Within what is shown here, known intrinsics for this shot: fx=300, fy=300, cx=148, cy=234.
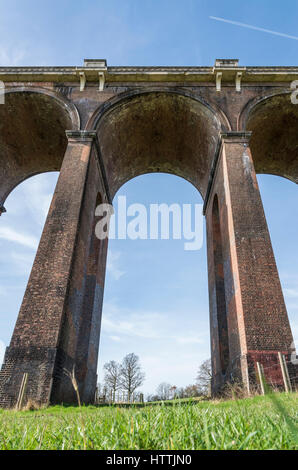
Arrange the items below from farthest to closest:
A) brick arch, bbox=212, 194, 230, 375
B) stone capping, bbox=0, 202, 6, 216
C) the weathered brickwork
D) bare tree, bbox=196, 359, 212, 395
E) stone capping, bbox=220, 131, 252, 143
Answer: bare tree, bbox=196, 359, 212, 395, stone capping, bbox=0, 202, 6, 216, stone capping, bbox=220, 131, 252, 143, brick arch, bbox=212, 194, 230, 375, the weathered brickwork

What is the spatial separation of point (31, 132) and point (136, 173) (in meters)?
5.77

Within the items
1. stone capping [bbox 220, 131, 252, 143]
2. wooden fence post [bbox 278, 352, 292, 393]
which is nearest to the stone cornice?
stone capping [bbox 220, 131, 252, 143]

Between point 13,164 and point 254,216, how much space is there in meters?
12.9

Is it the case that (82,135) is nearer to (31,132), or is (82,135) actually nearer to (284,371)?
(31,132)

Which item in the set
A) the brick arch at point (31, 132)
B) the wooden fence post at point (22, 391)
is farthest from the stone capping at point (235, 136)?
the wooden fence post at point (22, 391)

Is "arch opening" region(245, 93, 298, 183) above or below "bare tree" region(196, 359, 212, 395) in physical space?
above

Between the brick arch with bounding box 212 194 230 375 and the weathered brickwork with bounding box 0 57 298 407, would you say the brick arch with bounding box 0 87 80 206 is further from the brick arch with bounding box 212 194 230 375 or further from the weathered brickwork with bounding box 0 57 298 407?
the brick arch with bounding box 212 194 230 375

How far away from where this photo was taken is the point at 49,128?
47.1ft

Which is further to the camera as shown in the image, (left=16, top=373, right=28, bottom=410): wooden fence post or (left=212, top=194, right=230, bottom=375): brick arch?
Result: (left=212, top=194, right=230, bottom=375): brick arch

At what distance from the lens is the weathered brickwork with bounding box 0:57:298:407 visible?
8.31 m

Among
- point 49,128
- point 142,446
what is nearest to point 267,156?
point 49,128

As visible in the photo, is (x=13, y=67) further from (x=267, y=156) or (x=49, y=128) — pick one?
(x=267, y=156)

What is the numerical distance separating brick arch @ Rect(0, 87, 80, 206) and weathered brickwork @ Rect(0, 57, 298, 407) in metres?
0.06

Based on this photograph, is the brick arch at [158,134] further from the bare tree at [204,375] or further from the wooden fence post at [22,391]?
the bare tree at [204,375]
